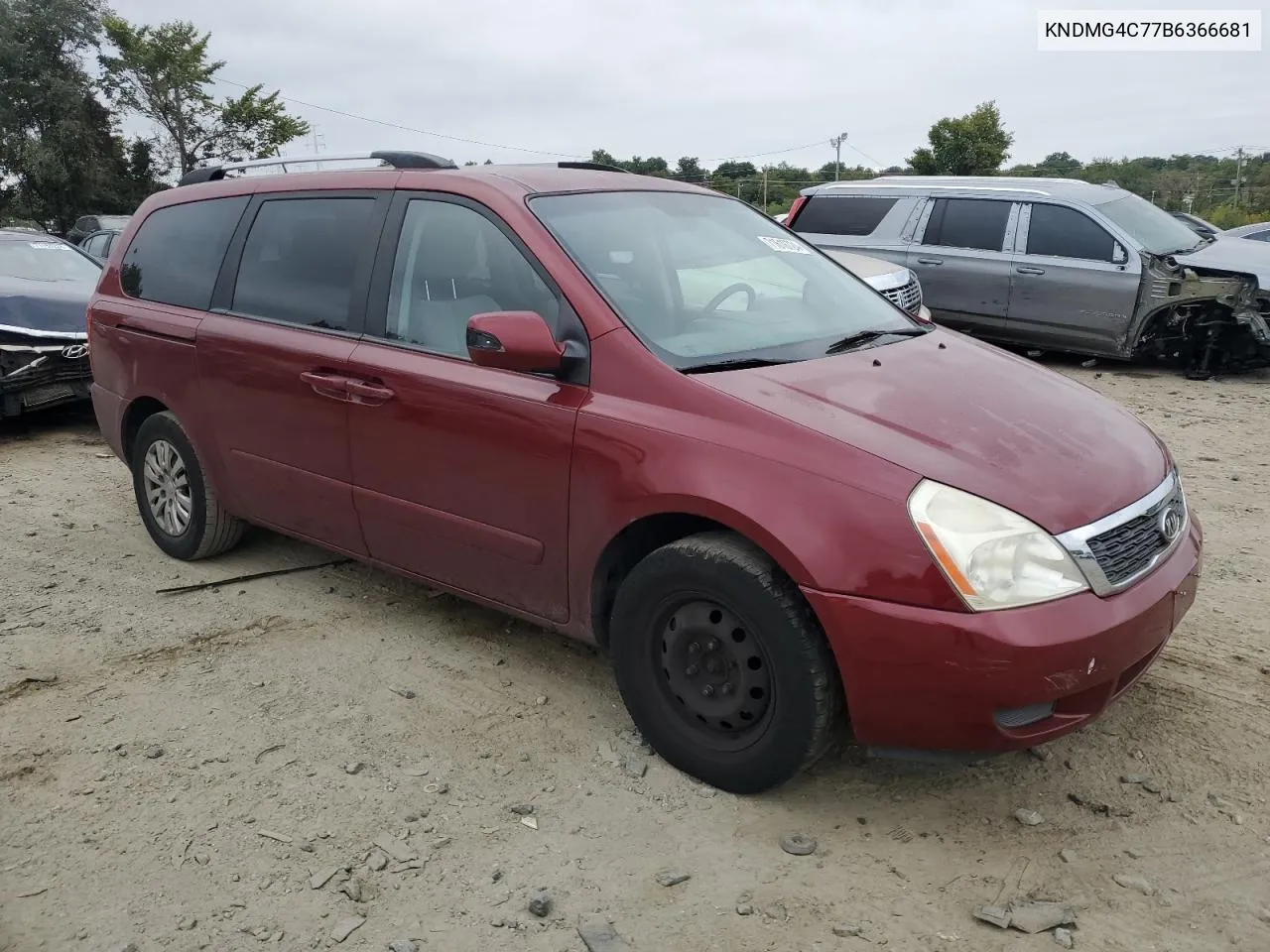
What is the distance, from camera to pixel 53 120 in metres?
34.5

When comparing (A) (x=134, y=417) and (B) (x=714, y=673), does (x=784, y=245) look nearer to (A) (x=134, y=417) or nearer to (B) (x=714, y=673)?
(B) (x=714, y=673)

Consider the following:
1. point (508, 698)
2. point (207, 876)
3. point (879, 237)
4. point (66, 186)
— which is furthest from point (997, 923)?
point (66, 186)

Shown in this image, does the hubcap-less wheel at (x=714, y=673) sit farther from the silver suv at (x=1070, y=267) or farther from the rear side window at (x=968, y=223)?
the rear side window at (x=968, y=223)

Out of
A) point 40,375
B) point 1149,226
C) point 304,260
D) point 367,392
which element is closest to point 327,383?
point 367,392

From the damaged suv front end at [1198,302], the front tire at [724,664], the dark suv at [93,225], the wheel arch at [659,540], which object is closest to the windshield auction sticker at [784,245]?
the wheel arch at [659,540]

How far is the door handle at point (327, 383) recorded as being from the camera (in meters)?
3.77

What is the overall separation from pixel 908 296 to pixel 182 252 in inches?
204

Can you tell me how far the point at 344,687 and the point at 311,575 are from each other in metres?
1.21

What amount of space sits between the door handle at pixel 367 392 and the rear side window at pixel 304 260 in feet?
0.86

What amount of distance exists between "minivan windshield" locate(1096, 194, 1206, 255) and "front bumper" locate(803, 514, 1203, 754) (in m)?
7.68

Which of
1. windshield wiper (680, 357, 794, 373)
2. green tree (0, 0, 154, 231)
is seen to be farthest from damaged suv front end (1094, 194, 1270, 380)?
green tree (0, 0, 154, 231)

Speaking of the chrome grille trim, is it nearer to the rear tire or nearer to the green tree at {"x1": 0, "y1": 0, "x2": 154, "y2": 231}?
the rear tire

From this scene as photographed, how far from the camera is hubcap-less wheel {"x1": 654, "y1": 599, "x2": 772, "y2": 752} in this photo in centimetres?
282

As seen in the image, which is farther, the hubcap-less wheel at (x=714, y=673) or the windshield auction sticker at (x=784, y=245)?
the windshield auction sticker at (x=784, y=245)
